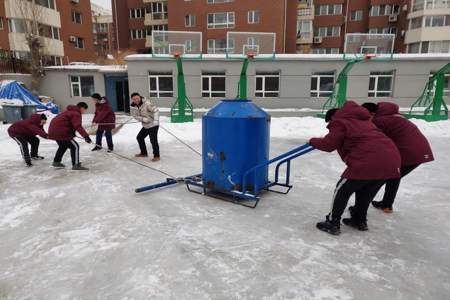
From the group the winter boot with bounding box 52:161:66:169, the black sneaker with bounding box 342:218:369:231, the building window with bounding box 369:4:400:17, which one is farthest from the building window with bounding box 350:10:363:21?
the black sneaker with bounding box 342:218:369:231

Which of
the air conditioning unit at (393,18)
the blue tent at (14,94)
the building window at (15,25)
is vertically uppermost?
the air conditioning unit at (393,18)

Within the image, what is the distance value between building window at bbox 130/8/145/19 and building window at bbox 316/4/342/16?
1994 centimetres

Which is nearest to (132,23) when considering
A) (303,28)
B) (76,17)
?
(76,17)

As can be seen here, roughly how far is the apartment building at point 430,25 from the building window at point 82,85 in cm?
2972

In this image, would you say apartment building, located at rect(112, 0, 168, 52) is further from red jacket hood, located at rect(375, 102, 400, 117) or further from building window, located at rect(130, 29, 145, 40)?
red jacket hood, located at rect(375, 102, 400, 117)

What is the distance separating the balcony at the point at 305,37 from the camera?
105 ft

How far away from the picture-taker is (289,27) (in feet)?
94.3

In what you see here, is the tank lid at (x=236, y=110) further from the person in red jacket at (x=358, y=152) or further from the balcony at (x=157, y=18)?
the balcony at (x=157, y=18)

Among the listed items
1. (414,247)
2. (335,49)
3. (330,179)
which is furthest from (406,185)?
(335,49)

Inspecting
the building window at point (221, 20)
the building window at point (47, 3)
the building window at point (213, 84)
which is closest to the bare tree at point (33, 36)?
the building window at point (47, 3)

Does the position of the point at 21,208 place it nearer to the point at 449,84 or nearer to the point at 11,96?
the point at 11,96

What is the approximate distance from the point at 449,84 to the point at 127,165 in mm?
18566

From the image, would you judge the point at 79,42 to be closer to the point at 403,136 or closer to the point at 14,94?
the point at 14,94

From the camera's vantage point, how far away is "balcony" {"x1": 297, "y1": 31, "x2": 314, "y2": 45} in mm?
32000
